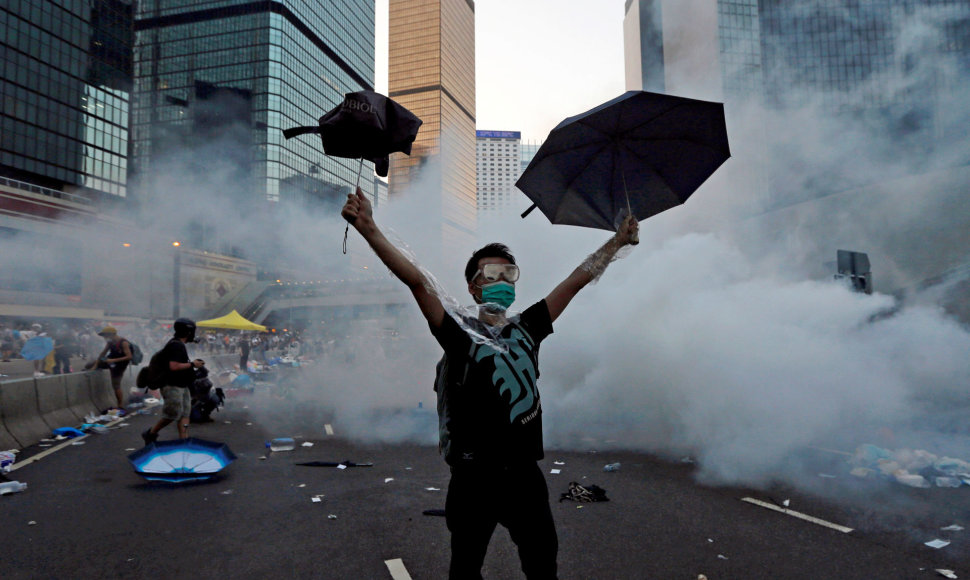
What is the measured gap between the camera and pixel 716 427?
16.6 ft

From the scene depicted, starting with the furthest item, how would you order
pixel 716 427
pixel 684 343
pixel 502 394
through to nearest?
pixel 684 343
pixel 716 427
pixel 502 394

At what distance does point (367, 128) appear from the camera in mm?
1805

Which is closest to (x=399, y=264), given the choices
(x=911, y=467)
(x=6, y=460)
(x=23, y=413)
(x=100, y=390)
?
(x=911, y=467)

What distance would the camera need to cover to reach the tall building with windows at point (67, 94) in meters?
36.8

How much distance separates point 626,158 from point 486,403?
1289 millimetres

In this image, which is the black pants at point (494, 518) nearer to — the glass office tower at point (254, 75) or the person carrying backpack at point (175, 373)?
the person carrying backpack at point (175, 373)

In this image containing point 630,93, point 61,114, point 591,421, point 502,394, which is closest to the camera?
point 502,394

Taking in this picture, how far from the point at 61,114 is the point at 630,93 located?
51.4 m

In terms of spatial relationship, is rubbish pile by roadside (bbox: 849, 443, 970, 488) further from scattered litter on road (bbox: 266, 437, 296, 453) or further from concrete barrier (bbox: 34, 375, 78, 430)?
concrete barrier (bbox: 34, 375, 78, 430)

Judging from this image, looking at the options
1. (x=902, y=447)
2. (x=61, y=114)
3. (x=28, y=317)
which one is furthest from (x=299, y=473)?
(x=61, y=114)

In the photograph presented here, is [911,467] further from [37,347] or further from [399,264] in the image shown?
[37,347]

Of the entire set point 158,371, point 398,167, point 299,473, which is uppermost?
point 398,167

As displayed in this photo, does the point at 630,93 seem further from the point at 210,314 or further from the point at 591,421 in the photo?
the point at 210,314

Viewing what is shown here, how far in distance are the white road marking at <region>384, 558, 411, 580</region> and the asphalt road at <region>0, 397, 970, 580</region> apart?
28 millimetres
